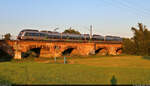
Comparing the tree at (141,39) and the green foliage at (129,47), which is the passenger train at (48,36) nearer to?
the green foliage at (129,47)

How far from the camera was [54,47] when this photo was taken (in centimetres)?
4019

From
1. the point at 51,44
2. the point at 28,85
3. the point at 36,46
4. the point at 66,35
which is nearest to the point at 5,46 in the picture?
the point at 36,46

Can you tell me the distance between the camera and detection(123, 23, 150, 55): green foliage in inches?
2004

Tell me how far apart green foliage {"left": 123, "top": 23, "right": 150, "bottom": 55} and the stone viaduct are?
4391 mm

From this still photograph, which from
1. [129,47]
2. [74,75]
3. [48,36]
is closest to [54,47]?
[48,36]

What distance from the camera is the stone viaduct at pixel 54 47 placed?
32906 millimetres

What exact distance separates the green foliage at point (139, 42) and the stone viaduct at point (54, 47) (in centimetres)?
439

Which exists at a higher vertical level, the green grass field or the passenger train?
the passenger train

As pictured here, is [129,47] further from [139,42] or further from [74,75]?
[74,75]

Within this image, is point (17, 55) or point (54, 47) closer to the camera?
point (17, 55)

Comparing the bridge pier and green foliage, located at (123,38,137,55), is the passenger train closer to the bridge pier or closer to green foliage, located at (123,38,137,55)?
the bridge pier

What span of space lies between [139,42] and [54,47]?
81.6 feet

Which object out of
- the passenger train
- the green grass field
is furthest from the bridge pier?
the green grass field

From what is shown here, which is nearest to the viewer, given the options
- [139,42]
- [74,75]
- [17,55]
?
[74,75]
